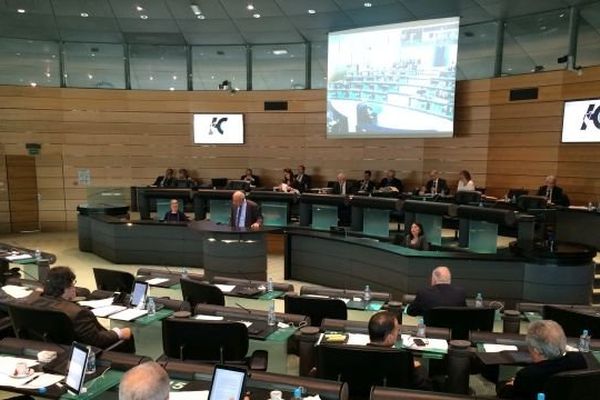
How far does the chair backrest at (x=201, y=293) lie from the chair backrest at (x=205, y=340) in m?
1.10

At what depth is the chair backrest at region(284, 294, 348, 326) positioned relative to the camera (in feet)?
13.5

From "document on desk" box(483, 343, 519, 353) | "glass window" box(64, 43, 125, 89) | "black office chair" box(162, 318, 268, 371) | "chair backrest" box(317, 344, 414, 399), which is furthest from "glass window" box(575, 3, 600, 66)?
"glass window" box(64, 43, 125, 89)

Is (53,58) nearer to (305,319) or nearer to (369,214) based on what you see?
(369,214)

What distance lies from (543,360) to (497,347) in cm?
65

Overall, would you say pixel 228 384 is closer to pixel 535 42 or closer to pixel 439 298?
pixel 439 298

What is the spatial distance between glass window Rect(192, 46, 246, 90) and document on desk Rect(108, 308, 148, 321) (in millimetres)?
10091

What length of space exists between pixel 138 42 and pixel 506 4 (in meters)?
9.11

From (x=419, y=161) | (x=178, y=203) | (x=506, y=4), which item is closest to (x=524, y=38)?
(x=506, y=4)

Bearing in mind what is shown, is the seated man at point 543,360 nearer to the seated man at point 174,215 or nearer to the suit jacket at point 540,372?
the suit jacket at point 540,372

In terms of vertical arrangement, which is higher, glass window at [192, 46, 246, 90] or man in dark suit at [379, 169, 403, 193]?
glass window at [192, 46, 246, 90]

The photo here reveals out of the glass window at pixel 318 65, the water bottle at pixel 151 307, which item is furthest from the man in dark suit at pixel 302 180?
the water bottle at pixel 151 307

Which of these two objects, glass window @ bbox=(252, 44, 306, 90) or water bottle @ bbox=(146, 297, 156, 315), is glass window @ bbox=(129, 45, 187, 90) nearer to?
glass window @ bbox=(252, 44, 306, 90)

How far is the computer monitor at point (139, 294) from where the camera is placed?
429 centimetres

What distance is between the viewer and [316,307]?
13.7 ft
